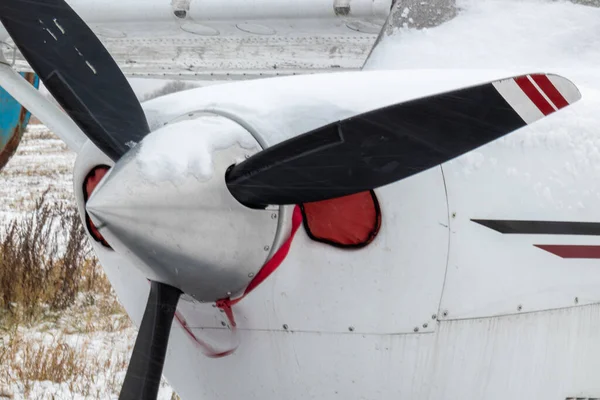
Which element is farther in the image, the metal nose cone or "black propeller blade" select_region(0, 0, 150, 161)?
"black propeller blade" select_region(0, 0, 150, 161)

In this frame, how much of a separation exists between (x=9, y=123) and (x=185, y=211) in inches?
253

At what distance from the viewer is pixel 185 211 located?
2.12m

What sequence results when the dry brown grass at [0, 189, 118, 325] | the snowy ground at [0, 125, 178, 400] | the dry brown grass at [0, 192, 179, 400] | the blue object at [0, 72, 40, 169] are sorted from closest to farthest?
the snowy ground at [0, 125, 178, 400], the dry brown grass at [0, 192, 179, 400], the dry brown grass at [0, 189, 118, 325], the blue object at [0, 72, 40, 169]

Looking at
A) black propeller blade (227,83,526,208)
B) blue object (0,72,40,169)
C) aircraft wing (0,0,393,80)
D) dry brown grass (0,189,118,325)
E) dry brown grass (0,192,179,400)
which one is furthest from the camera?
blue object (0,72,40,169)

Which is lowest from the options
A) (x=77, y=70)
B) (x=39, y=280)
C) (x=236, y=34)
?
(x=39, y=280)

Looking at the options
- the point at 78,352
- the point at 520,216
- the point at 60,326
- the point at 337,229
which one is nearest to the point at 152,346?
the point at 337,229

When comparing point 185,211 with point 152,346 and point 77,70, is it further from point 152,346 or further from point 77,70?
point 77,70

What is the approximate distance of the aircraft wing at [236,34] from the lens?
4980mm

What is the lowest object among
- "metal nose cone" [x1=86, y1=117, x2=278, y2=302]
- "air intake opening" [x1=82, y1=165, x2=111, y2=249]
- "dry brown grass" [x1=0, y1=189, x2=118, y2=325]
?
"dry brown grass" [x1=0, y1=189, x2=118, y2=325]

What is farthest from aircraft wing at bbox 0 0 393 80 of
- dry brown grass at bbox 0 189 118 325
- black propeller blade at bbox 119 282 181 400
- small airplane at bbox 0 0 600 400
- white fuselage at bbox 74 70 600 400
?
black propeller blade at bbox 119 282 181 400

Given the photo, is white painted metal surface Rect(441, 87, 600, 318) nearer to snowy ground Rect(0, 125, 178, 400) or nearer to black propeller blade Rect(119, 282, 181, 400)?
black propeller blade Rect(119, 282, 181, 400)

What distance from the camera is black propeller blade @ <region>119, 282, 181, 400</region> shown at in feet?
7.76

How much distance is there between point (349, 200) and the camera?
7.50 feet

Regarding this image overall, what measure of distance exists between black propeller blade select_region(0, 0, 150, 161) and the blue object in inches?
219
